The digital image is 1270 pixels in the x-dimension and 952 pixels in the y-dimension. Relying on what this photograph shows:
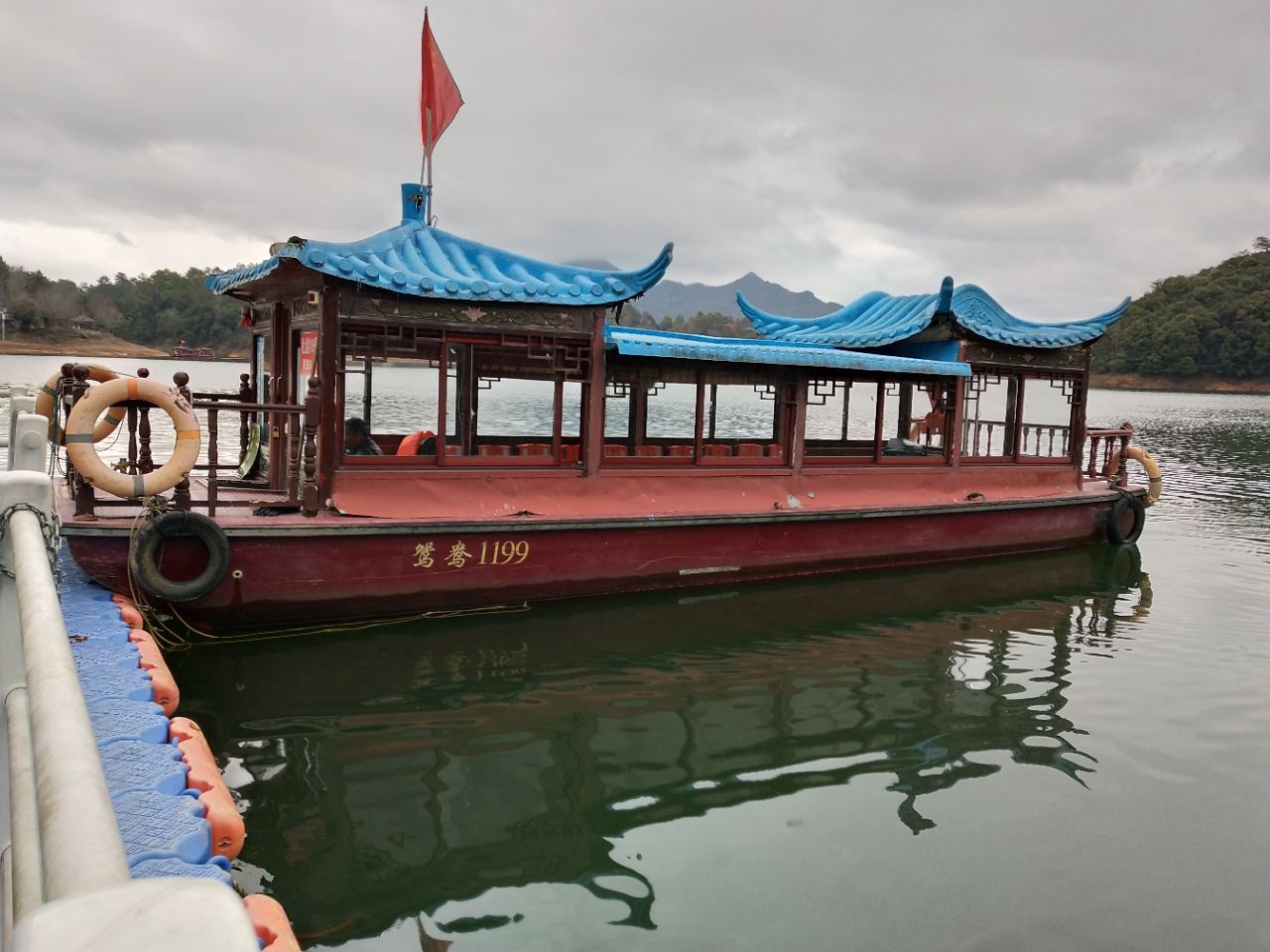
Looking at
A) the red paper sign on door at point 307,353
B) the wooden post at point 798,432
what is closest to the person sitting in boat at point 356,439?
the red paper sign on door at point 307,353

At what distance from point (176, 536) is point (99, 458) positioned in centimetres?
70

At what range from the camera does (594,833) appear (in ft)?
15.1

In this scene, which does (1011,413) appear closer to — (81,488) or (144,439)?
(144,439)

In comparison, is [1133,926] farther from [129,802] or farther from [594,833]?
[129,802]

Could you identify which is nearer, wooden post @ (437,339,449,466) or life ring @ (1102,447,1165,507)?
wooden post @ (437,339,449,466)

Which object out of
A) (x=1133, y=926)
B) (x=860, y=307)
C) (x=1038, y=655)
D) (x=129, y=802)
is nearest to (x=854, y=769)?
(x=1133, y=926)

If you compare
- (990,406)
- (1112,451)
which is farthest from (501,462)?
(1112,451)

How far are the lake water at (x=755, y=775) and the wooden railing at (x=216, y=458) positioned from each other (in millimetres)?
1143

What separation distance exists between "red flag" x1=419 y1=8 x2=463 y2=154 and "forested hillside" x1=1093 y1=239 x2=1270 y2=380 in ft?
188

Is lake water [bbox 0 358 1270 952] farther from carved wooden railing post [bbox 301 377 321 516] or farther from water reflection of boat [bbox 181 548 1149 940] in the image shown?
carved wooden railing post [bbox 301 377 321 516]

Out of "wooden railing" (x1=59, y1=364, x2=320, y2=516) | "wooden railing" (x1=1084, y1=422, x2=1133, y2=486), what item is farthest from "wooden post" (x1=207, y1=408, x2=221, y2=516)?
"wooden railing" (x1=1084, y1=422, x2=1133, y2=486)

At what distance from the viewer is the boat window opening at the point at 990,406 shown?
1111 cm

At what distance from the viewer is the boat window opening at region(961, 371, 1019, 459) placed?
36.4ft

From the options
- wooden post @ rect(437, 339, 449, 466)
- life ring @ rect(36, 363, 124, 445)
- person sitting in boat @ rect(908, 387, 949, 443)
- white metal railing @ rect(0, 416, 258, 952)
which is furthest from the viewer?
person sitting in boat @ rect(908, 387, 949, 443)
